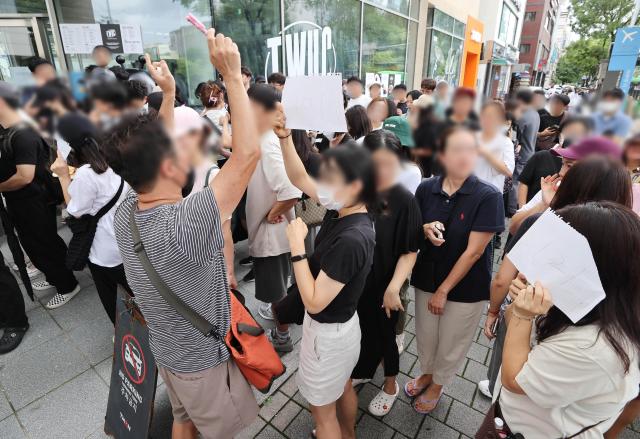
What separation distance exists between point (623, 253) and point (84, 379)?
3.08 metres

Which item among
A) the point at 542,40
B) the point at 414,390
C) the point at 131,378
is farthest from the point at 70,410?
the point at 542,40

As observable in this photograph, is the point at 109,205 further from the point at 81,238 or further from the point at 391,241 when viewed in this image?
the point at 391,241

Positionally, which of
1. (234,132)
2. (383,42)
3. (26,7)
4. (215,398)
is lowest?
(215,398)

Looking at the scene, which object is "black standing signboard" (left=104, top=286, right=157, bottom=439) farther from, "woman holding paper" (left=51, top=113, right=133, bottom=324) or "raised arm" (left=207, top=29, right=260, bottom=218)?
"raised arm" (left=207, top=29, right=260, bottom=218)

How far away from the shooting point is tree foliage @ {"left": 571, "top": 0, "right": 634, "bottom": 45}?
89 centimetres

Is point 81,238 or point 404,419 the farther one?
point 81,238

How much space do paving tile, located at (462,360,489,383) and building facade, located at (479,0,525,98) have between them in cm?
213

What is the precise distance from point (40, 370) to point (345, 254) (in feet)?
8.56

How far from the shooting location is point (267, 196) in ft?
7.01

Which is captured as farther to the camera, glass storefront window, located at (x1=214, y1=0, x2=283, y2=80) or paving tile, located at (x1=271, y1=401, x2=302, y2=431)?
glass storefront window, located at (x1=214, y1=0, x2=283, y2=80)

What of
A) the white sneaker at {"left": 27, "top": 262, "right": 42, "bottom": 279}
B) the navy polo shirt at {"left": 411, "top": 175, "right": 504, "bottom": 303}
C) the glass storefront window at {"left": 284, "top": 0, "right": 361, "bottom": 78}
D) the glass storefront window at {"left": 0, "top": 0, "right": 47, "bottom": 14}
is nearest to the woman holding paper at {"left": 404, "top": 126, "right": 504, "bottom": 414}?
the navy polo shirt at {"left": 411, "top": 175, "right": 504, "bottom": 303}

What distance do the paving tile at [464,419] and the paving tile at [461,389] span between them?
0.19 feet

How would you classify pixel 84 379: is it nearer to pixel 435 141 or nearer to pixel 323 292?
pixel 323 292

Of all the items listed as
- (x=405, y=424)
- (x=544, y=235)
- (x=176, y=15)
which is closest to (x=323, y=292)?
(x=544, y=235)
